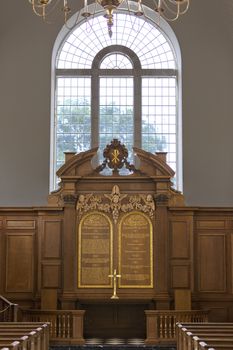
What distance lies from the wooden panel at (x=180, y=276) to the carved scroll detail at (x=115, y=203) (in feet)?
4.40

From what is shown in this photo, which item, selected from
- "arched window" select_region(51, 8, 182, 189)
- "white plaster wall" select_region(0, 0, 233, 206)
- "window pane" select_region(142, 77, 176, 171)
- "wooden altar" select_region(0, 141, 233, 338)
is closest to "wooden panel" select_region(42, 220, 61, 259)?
"wooden altar" select_region(0, 141, 233, 338)

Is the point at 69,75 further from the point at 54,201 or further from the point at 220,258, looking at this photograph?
the point at 220,258

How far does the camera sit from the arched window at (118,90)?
1831 centimetres

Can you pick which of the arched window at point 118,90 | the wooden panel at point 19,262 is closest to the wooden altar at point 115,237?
the wooden panel at point 19,262

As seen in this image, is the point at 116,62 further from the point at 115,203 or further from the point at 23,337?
the point at 23,337

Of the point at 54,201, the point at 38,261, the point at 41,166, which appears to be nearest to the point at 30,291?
the point at 38,261

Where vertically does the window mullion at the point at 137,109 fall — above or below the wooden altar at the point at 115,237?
above

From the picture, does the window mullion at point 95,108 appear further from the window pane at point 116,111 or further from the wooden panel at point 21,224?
the wooden panel at point 21,224

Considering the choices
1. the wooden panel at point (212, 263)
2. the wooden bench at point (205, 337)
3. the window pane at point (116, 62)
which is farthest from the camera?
the window pane at point (116, 62)

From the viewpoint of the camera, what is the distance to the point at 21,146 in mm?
17344

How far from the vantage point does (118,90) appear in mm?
18594

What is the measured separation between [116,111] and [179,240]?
4524 mm

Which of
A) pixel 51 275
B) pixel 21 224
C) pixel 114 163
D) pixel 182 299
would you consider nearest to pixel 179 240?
pixel 182 299

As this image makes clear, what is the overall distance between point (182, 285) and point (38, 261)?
10.9 ft
